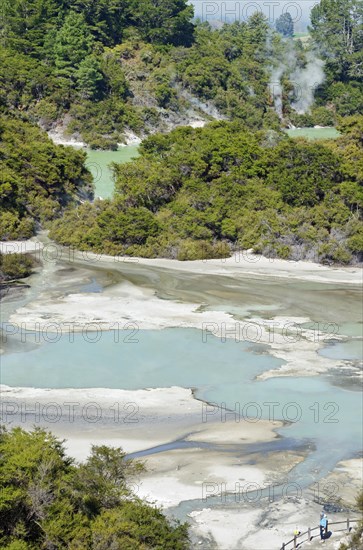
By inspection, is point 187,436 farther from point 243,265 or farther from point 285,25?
point 285,25

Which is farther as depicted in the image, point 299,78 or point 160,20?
point 299,78

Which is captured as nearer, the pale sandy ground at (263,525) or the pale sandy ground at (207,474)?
the pale sandy ground at (263,525)

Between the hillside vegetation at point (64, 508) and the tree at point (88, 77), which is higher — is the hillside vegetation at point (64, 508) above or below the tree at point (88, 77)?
below

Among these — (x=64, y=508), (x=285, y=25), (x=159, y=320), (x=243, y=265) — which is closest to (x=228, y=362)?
(x=159, y=320)

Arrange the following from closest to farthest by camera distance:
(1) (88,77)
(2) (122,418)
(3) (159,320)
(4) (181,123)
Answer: (2) (122,418), (3) (159,320), (1) (88,77), (4) (181,123)

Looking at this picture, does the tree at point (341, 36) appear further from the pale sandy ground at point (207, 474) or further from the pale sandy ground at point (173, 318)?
the pale sandy ground at point (207, 474)

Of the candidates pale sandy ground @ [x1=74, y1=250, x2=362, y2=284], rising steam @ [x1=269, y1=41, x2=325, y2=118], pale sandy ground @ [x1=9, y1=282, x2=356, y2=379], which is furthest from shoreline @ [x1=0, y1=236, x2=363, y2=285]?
rising steam @ [x1=269, y1=41, x2=325, y2=118]

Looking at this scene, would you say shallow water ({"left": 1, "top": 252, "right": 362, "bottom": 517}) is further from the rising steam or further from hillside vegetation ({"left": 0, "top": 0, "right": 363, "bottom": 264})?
the rising steam

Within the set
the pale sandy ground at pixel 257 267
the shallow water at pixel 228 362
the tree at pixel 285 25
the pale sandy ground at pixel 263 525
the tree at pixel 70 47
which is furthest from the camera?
the tree at pixel 285 25

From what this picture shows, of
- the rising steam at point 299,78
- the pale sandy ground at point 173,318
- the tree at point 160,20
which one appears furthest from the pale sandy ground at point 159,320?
the rising steam at point 299,78

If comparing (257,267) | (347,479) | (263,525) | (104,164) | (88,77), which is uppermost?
(88,77)

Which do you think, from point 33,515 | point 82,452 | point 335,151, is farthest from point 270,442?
point 335,151
